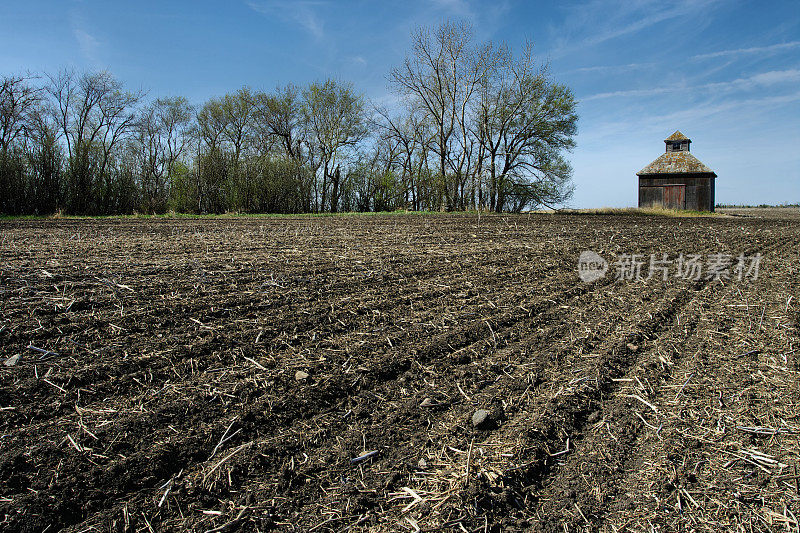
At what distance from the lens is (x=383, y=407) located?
2436 millimetres

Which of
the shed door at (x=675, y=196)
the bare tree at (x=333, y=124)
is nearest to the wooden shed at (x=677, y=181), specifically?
the shed door at (x=675, y=196)

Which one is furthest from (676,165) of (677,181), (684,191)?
(684,191)

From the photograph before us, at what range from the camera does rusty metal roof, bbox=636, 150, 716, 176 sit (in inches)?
1236

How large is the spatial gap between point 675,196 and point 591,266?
31788 millimetres

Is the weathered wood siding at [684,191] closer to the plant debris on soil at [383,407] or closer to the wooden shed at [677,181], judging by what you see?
the wooden shed at [677,181]

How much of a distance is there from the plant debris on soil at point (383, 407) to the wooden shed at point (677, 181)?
3270 centimetres

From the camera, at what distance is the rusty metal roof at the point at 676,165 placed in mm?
31391

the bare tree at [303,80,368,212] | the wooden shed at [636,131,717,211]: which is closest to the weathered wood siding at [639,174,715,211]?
the wooden shed at [636,131,717,211]

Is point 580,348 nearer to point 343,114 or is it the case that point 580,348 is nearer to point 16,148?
point 16,148

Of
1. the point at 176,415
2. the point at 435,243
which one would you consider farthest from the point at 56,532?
the point at 435,243

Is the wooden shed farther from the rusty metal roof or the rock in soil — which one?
the rock in soil

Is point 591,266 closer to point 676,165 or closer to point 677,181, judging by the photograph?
point 677,181

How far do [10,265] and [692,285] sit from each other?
8362 mm

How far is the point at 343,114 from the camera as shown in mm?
33812
